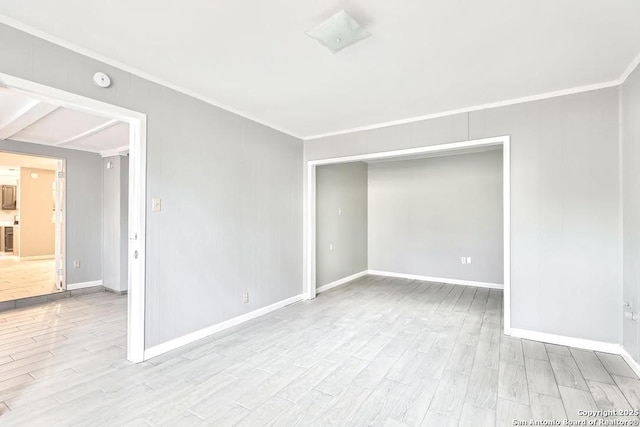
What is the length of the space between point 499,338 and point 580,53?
2.74 m

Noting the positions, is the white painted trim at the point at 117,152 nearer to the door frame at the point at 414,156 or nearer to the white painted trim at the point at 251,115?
the white painted trim at the point at 251,115

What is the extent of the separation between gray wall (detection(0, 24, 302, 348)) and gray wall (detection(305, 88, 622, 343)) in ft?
9.00

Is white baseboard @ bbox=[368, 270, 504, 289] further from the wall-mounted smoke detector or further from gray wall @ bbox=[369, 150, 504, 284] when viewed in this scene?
the wall-mounted smoke detector

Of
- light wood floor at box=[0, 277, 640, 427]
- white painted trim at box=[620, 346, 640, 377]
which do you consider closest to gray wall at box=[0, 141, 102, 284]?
light wood floor at box=[0, 277, 640, 427]

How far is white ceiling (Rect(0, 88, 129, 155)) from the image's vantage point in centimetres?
316

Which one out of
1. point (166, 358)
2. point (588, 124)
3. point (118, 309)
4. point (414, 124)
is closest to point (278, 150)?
point (414, 124)

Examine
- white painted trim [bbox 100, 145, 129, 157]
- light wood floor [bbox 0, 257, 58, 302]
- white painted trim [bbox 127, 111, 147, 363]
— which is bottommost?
light wood floor [bbox 0, 257, 58, 302]

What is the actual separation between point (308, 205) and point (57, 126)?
3.49 meters

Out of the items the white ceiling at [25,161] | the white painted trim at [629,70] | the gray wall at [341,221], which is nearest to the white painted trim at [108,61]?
the gray wall at [341,221]

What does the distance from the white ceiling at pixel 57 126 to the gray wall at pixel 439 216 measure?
4.85 m

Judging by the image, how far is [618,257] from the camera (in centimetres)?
285

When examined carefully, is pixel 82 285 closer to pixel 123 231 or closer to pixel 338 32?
pixel 123 231

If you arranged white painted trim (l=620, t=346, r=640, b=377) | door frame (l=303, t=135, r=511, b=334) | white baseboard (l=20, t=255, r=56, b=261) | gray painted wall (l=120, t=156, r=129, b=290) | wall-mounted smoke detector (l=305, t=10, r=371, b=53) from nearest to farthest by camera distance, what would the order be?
1. wall-mounted smoke detector (l=305, t=10, r=371, b=53)
2. white painted trim (l=620, t=346, r=640, b=377)
3. door frame (l=303, t=135, r=511, b=334)
4. gray painted wall (l=120, t=156, r=129, b=290)
5. white baseboard (l=20, t=255, r=56, b=261)

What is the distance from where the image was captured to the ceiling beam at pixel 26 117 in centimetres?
312
